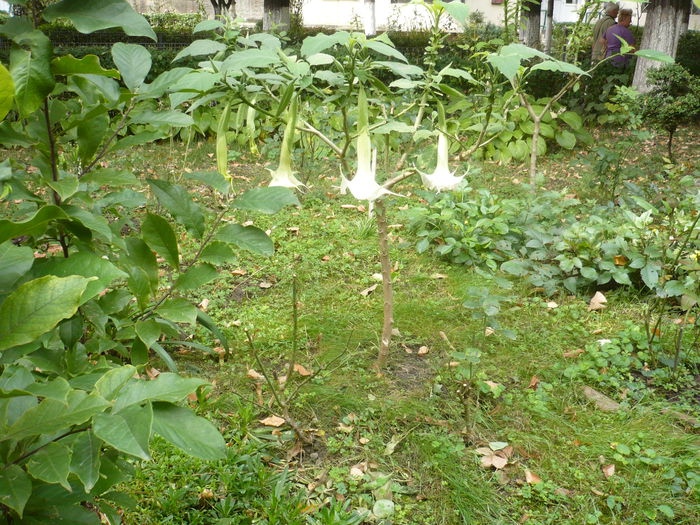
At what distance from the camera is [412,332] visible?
288 cm

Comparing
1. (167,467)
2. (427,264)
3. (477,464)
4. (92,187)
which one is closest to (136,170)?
(427,264)

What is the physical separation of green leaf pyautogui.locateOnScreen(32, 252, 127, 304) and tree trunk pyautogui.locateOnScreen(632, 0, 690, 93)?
8118mm

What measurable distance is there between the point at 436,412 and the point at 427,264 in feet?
5.21

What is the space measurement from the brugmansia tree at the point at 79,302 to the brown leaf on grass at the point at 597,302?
7.86 ft

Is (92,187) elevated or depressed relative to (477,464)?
elevated

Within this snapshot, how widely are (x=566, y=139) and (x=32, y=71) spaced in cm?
668

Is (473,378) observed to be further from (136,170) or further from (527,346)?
(136,170)

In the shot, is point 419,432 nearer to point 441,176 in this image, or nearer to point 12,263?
point 441,176

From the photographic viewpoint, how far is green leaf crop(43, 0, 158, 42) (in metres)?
0.85

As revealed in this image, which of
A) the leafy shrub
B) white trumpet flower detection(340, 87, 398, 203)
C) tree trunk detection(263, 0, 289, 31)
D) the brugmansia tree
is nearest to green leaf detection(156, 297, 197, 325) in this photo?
the brugmansia tree

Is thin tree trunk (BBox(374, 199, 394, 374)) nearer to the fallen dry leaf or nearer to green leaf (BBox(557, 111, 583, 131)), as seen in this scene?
the fallen dry leaf

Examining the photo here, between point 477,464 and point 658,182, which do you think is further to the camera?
point 658,182

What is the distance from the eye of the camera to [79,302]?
751 mm

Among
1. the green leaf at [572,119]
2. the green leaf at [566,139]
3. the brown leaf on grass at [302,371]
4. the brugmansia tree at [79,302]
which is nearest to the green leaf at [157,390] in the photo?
the brugmansia tree at [79,302]
